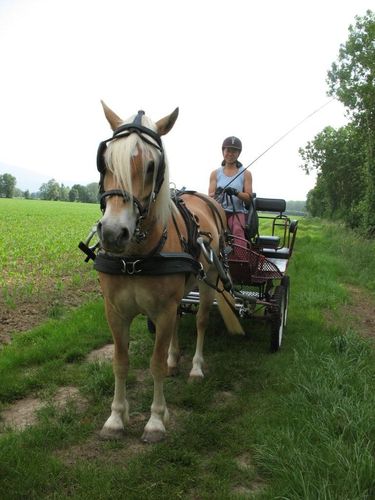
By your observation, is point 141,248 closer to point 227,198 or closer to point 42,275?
point 227,198

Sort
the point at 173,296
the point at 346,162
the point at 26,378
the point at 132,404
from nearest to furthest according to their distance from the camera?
1. the point at 173,296
2. the point at 132,404
3. the point at 26,378
4. the point at 346,162

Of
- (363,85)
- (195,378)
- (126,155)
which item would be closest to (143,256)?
(126,155)

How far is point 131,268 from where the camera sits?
2.98m

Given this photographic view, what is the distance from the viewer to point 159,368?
3402mm

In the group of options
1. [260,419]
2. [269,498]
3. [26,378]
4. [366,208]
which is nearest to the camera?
[269,498]

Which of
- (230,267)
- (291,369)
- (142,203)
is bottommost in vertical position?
(291,369)

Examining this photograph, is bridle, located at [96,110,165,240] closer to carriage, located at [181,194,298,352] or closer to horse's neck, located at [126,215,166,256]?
horse's neck, located at [126,215,166,256]

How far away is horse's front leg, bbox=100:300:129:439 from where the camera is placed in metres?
3.32

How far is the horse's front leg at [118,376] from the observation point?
3.32m

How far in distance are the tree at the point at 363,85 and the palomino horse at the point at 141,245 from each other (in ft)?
47.4

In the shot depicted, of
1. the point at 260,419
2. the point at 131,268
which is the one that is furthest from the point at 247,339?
the point at 131,268

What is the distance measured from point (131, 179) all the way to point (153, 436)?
79.4 inches

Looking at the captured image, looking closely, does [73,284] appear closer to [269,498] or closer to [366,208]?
[269,498]

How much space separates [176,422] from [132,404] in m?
0.52
